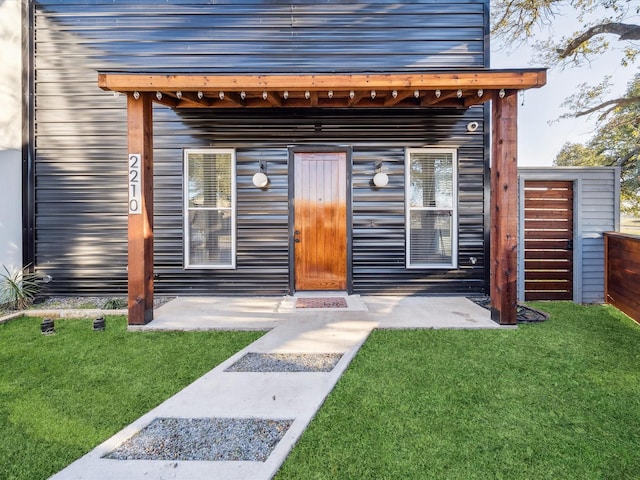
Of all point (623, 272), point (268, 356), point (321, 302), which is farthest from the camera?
point (321, 302)

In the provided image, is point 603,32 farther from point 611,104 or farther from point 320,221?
point 320,221

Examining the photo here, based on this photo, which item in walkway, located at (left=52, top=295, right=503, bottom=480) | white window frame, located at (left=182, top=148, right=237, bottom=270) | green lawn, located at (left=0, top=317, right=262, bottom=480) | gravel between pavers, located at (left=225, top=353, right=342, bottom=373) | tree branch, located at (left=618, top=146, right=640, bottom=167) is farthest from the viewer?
tree branch, located at (left=618, top=146, right=640, bottom=167)

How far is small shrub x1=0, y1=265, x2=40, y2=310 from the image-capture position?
4.32 meters

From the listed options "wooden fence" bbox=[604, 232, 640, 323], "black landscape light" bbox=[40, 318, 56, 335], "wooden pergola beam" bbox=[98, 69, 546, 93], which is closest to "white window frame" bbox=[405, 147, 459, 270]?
"wooden pergola beam" bbox=[98, 69, 546, 93]

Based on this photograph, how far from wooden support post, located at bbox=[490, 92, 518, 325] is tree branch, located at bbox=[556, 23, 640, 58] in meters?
5.21

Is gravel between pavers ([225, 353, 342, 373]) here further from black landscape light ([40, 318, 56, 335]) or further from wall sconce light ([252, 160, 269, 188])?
wall sconce light ([252, 160, 269, 188])

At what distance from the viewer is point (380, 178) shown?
4.62 metres

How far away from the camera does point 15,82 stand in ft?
15.2

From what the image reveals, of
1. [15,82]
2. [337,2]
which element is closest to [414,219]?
[337,2]

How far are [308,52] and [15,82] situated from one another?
4440 mm

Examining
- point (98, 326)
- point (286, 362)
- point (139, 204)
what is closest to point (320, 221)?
point (139, 204)

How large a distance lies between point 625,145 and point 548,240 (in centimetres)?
634

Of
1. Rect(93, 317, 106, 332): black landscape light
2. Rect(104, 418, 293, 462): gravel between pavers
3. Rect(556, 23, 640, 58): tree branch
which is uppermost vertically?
Rect(556, 23, 640, 58): tree branch

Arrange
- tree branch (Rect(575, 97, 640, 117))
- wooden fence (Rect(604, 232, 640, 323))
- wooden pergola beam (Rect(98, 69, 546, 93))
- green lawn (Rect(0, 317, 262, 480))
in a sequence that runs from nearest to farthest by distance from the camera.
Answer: green lawn (Rect(0, 317, 262, 480)) → wooden pergola beam (Rect(98, 69, 546, 93)) → wooden fence (Rect(604, 232, 640, 323)) → tree branch (Rect(575, 97, 640, 117))
